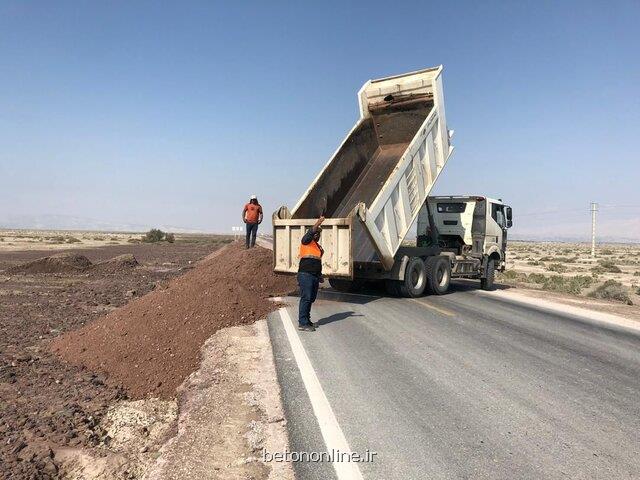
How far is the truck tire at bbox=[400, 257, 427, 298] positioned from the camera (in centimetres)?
1173

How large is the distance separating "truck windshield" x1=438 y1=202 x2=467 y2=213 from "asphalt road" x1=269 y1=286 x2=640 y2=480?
6.22m

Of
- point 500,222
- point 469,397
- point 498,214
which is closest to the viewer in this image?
point 469,397

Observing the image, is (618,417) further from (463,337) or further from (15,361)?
(15,361)

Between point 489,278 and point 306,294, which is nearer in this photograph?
point 306,294

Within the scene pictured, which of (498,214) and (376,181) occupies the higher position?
(376,181)

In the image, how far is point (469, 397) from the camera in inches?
193

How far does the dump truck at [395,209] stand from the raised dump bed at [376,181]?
0.02 metres

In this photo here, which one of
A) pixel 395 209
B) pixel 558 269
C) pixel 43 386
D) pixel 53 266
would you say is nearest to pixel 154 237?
pixel 53 266

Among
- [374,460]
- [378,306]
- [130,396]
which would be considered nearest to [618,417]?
[374,460]

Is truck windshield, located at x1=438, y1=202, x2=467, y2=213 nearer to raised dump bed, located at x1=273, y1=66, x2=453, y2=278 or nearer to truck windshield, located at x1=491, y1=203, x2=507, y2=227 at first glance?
truck windshield, located at x1=491, y1=203, x2=507, y2=227

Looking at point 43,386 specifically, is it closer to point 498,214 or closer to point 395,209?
point 395,209

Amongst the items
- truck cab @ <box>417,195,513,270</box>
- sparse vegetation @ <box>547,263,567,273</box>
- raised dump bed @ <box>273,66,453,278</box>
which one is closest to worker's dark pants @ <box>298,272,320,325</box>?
raised dump bed @ <box>273,66,453,278</box>

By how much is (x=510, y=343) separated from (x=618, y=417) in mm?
2883

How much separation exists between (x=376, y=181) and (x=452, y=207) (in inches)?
131
